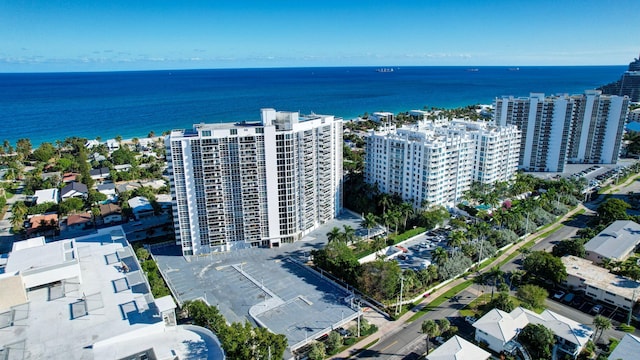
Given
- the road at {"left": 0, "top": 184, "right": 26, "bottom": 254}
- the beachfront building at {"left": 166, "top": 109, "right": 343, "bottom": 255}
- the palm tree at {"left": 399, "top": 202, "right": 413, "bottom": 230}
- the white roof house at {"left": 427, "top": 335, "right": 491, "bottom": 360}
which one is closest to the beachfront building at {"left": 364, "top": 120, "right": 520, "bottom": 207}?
the palm tree at {"left": 399, "top": 202, "right": 413, "bottom": 230}

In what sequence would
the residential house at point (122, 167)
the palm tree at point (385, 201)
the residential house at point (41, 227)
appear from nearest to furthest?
the residential house at point (41, 227) < the palm tree at point (385, 201) < the residential house at point (122, 167)

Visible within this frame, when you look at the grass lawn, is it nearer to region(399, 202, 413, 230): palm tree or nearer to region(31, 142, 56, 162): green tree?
region(399, 202, 413, 230): palm tree

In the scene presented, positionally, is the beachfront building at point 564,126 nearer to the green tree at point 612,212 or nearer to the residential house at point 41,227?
the green tree at point 612,212

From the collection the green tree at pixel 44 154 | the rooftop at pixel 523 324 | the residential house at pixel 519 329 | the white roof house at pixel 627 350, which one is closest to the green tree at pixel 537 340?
the residential house at pixel 519 329

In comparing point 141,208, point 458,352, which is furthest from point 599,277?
point 141,208

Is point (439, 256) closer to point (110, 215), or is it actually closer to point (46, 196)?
point (110, 215)

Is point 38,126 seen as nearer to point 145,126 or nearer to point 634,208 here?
point 145,126
